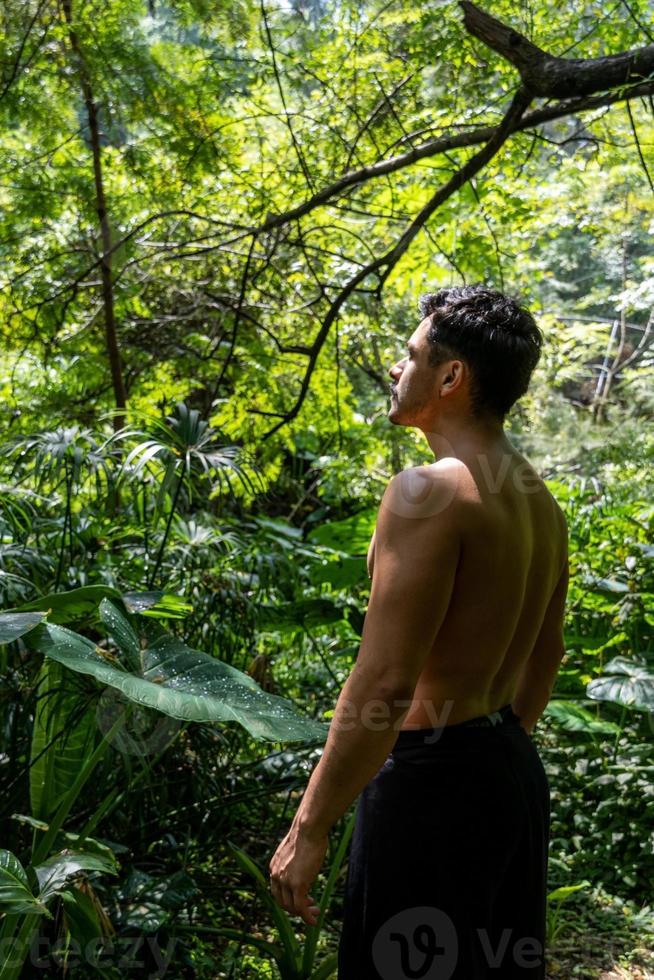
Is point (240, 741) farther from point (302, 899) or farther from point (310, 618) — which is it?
point (302, 899)

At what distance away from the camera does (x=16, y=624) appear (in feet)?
4.63

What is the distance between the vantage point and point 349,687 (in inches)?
51.1

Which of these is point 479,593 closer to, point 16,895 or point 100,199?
point 16,895

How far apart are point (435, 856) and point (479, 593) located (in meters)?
0.39

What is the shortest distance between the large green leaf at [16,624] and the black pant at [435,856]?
0.57 metres

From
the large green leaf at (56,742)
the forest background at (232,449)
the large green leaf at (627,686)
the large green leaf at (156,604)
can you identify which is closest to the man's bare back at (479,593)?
the forest background at (232,449)

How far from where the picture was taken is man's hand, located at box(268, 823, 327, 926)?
4.31 feet

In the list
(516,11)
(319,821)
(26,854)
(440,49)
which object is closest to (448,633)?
(319,821)

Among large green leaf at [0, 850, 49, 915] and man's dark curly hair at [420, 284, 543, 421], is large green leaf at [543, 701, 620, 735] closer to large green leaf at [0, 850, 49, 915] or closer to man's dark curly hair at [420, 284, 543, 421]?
man's dark curly hair at [420, 284, 543, 421]

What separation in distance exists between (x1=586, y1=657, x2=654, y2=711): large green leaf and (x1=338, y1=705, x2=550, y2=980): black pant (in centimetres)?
138

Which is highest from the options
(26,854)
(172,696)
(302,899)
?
(172,696)

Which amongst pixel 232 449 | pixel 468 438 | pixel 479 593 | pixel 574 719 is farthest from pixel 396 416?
pixel 574 719

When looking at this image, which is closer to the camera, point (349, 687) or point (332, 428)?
point (349, 687)

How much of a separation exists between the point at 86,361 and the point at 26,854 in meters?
3.04
